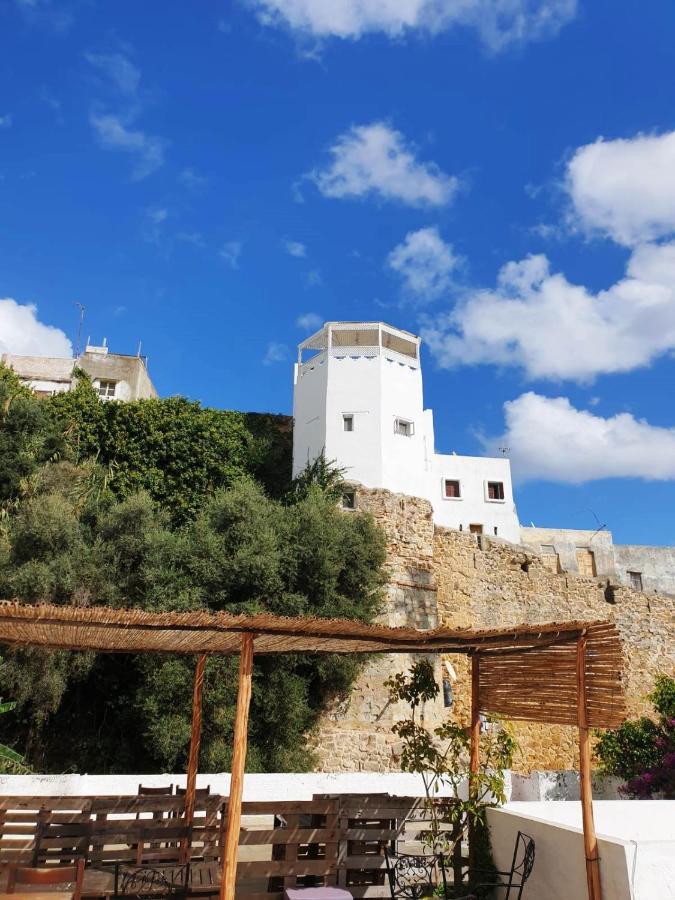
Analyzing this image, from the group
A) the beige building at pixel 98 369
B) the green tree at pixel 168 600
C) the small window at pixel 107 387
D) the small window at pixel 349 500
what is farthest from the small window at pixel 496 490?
the small window at pixel 107 387

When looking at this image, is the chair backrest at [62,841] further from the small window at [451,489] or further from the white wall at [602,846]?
the small window at [451,489]

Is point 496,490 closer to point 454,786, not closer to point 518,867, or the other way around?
point 454,786

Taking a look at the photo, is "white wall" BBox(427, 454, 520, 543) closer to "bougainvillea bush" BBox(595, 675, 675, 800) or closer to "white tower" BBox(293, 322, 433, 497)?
"white tower" BBox(293, 322, 433, 497)

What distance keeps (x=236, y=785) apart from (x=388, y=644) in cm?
159

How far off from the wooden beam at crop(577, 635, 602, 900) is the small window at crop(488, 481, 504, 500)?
870 inches

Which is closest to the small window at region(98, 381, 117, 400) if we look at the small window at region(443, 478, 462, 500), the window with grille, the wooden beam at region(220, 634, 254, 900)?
the small window at region(443, 478, 462, 500)

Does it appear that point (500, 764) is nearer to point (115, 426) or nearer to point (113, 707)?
point (113, 707)

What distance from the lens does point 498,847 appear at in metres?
6.09

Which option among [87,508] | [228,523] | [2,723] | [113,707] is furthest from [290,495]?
[2,723]

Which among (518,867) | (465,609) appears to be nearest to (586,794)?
(518,867)

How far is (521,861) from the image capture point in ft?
18.7

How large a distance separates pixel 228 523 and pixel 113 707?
4433 millimetres

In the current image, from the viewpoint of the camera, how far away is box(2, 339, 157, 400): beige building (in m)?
24.9

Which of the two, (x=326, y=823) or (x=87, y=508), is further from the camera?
(x=87, y=508)
